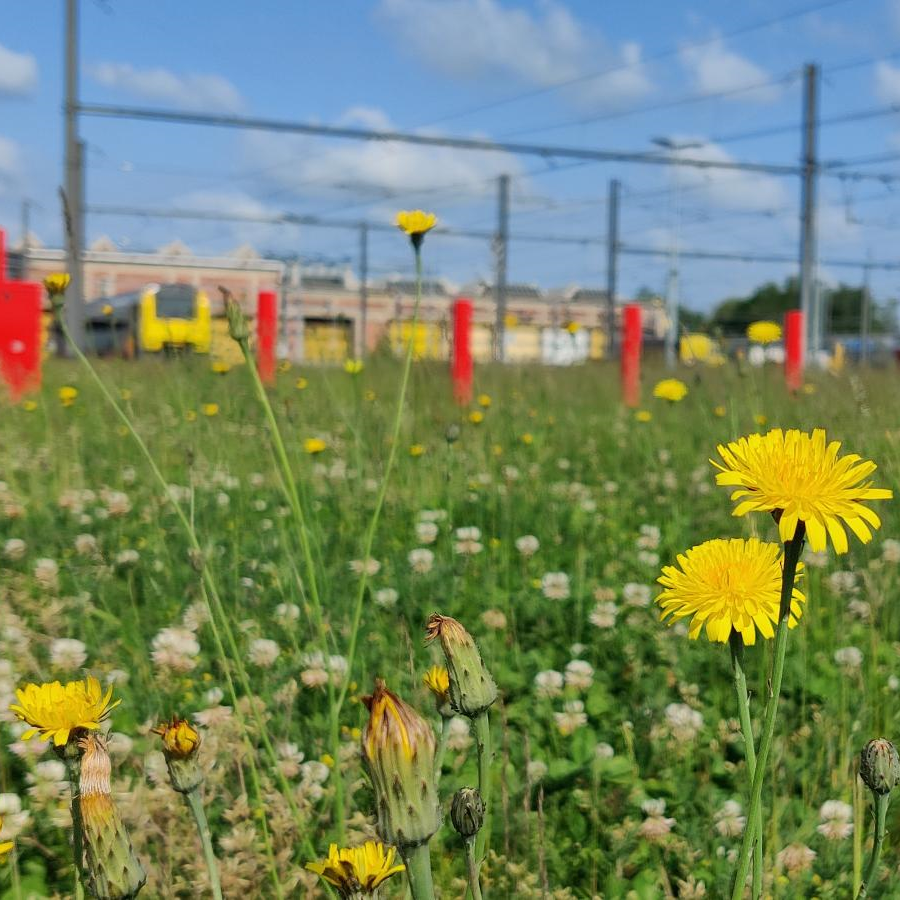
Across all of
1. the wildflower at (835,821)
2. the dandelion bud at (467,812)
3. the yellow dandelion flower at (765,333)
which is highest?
the yellow dandelion flower at (765,333)

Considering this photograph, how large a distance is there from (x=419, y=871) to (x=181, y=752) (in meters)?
0.25

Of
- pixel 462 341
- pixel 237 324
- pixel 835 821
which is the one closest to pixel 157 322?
pixel 462 341

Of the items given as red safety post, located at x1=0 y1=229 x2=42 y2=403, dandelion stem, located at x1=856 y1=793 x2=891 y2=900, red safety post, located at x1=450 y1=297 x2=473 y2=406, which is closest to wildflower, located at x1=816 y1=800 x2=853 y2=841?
dandelion stem, located at x1=856 y1=793 x2=891 y2=900

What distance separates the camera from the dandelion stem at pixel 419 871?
0.49 meters

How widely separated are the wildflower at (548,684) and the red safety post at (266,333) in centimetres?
312

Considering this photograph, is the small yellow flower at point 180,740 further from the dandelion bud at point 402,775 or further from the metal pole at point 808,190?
the metal pole at point 808,190

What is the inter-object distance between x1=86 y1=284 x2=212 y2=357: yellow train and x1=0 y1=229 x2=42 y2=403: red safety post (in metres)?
0.33

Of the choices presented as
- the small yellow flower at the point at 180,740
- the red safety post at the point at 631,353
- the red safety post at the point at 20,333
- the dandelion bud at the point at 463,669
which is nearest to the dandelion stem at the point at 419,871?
the dandelion bud at the point at 463,669

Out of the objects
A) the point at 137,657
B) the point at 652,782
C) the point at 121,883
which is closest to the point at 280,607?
the point at 137,657

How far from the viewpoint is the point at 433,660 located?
1414 millimetres

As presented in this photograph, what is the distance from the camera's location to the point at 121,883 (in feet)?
1.78

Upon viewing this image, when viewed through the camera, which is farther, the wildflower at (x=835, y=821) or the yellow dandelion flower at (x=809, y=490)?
the wildflower at (x=835, y=821)

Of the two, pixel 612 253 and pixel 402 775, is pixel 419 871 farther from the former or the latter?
pixel 612 253

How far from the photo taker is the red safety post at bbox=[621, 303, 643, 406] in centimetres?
632
